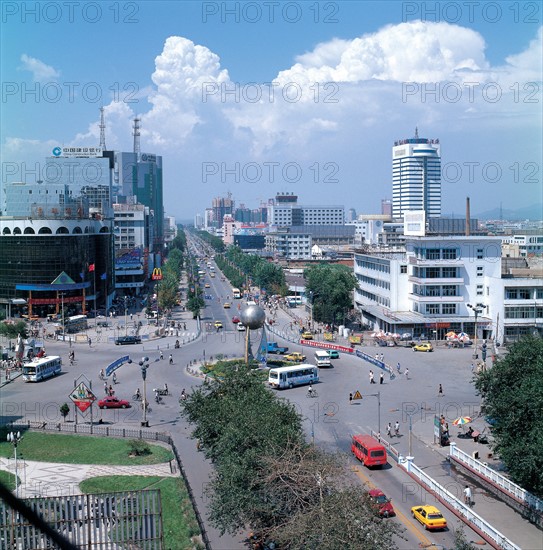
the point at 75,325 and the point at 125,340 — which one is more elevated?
the point at 75,325

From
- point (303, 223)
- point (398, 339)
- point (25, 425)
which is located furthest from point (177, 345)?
point (303, 223)

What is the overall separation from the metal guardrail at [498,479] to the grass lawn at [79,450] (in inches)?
310

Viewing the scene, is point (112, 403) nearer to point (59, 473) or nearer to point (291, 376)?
point (59, 473)

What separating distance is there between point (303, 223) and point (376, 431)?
131 m

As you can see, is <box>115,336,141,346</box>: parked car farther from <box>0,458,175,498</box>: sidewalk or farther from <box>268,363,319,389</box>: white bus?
<box>0,458,175,498</box>: sidewalk

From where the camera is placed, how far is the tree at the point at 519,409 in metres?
13.3

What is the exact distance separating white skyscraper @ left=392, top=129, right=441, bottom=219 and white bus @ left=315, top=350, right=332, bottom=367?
338ft

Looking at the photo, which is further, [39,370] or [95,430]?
[39,370]

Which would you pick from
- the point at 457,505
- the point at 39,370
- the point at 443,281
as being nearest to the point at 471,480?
the point at 457,505

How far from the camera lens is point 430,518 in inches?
522

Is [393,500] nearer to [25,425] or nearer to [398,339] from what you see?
[25,425]

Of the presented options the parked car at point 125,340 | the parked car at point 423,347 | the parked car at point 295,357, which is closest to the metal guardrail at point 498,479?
the parked car at point 295,357

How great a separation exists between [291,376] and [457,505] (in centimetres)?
1310

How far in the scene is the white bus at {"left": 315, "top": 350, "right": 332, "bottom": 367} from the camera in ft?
100
